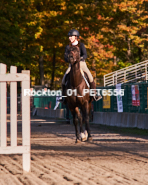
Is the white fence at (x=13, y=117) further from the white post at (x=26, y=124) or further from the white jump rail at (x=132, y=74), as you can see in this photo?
the white jump rail at (x=132, y=74)

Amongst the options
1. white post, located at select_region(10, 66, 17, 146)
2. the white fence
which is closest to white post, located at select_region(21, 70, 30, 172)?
the white fence

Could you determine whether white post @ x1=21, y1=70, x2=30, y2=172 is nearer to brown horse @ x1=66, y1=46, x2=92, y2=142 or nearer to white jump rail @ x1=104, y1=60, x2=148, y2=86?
brown horse @ x1=66, y1=46, x2=92, y2=142

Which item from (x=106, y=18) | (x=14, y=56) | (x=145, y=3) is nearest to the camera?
(x=14, y=56)

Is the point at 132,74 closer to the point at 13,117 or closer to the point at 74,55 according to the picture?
the point at 74,55

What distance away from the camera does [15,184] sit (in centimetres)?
677

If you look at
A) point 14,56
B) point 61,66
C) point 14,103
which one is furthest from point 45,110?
point 14,103

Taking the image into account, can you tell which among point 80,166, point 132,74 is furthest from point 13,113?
point 132,74

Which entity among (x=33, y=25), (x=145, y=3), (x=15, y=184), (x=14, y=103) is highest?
(x=145, y=3)

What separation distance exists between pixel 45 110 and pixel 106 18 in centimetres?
1262

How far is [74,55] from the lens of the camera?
1256 centimetres

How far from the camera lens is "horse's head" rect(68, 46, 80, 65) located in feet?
41.1

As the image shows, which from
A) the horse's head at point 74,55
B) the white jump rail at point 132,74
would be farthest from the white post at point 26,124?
the white jump rail at point 132,74

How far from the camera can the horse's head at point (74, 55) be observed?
12529 mm

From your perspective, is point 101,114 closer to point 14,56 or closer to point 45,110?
point 45,110
